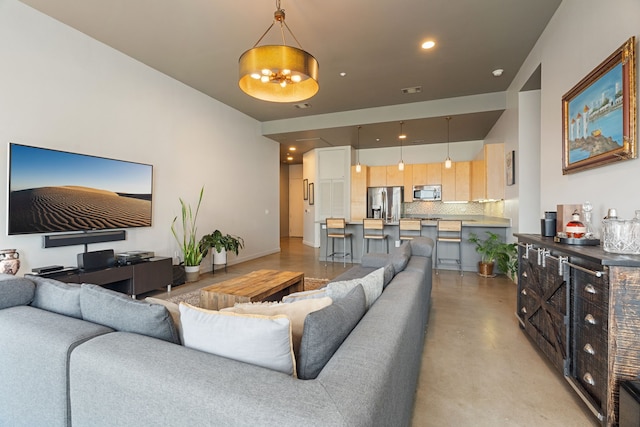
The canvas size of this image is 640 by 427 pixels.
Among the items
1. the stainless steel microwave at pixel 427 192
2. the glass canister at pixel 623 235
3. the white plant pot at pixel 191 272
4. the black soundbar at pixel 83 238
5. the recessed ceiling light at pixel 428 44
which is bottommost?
the white plant pot at pixel 191 272

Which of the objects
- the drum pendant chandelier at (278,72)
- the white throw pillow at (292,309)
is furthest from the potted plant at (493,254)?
the white throw pillow at (292,309)

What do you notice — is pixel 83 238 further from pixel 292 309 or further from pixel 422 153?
pixel 422 153

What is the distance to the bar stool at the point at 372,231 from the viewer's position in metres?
5.86

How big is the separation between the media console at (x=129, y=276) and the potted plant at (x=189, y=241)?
575mm

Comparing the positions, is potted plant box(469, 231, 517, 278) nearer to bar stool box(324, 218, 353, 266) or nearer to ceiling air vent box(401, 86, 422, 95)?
bar stool box(324, 218, 353, 266)

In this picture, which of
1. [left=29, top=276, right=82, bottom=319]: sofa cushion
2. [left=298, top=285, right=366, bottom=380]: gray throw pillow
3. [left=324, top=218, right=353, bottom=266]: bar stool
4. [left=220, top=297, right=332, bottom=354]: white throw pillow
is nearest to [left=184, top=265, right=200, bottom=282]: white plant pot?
A: [left=324, top=218, right=353, bottom=266]: bar stool

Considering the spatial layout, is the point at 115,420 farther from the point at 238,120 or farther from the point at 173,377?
the point at 238,120

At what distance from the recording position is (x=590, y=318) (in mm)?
1654

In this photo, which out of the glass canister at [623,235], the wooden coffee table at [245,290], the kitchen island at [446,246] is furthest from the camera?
the kitchen island at [446,246]

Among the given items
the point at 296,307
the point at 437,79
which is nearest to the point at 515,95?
the point at 437,79

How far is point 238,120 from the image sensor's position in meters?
6.29

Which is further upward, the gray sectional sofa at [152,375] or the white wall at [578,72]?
the white wall at [578,72]

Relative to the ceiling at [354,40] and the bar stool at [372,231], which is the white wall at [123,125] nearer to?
the ceiling at [354,40]

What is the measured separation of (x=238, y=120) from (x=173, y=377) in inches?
240
